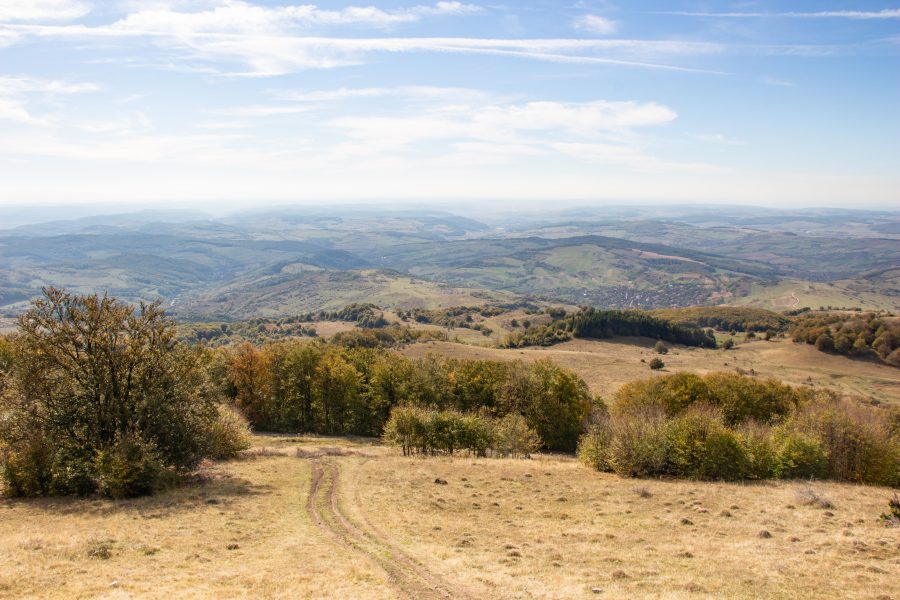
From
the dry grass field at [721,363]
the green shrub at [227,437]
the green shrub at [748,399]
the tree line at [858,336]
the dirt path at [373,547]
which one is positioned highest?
the dirt path at [373,547]

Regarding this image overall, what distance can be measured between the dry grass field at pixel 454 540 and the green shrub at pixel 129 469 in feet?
5.29

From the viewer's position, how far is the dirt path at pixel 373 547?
748 inches

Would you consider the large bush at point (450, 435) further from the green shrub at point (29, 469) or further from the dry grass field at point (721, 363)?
the dry grass field at point (721, 363)

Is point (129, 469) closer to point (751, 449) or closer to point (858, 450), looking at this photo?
point (751, 449)

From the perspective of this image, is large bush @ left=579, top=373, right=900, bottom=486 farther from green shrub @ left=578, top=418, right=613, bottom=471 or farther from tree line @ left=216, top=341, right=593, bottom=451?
tree line @ left=216, top=341, right=593, bottom=451

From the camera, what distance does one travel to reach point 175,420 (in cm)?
3638

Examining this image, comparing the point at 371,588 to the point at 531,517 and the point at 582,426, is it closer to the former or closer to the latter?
the point at 531,517

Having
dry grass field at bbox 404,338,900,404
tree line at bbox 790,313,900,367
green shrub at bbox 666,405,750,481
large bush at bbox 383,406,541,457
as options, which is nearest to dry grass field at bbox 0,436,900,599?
green shrub at bbox 666,405,750,481

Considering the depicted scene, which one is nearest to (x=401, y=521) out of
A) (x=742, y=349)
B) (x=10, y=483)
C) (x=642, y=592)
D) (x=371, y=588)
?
(x=371, y=588)

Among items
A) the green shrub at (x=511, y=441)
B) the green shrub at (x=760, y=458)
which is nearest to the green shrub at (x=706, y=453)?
the green shrub at (x=760, y=458)

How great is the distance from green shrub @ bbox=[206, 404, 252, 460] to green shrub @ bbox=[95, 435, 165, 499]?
931 centimetres

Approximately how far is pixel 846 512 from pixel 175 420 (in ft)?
149

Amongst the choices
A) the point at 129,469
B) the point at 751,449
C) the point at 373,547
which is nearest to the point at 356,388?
the point at 129,469

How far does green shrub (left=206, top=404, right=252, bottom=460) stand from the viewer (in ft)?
143
